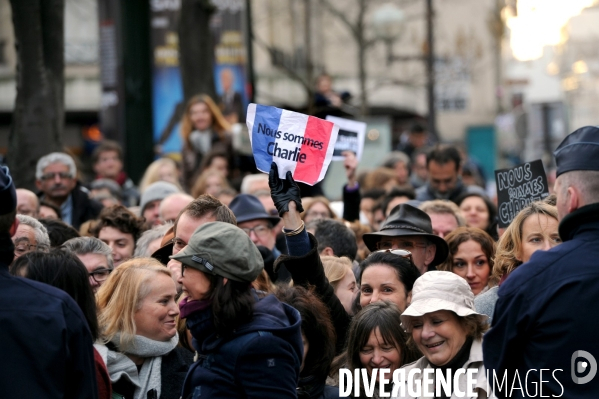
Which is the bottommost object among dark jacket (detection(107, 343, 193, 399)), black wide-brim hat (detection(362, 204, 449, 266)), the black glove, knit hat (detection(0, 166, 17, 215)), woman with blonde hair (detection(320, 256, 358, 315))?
dark jacket (detection(107, 343, 193, 399))

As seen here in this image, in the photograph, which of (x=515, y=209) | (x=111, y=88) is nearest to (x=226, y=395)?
(x=515, y=209)

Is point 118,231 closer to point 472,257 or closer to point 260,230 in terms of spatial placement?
point 260,230

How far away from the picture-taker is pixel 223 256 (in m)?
4.75

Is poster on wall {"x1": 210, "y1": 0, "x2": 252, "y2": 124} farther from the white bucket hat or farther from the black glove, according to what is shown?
the white bucket hat

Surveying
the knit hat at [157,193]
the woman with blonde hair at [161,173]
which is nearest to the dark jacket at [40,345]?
the knit hat at [157,193]

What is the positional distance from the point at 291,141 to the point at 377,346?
1.35 metres

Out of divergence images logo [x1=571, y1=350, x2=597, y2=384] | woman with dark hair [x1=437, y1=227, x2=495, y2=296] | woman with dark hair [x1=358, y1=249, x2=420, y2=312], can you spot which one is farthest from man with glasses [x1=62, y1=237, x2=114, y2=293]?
divergence images logo [x1=571, y1=350, x2=597, y2=384]

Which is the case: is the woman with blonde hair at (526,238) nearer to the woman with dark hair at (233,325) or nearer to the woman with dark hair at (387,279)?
the woman with dark hair at (387,279)

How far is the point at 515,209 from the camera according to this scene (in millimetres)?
8422

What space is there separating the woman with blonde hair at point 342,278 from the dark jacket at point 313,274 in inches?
24.1

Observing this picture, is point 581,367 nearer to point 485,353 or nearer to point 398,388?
point 485,353

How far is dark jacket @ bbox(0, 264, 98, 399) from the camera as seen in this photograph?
427 centimetres

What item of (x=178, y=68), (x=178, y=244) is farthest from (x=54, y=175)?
(x=178, y=68)

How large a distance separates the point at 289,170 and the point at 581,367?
2525mm
